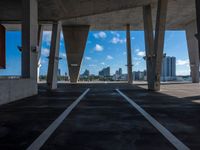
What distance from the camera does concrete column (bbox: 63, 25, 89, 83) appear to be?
131 ft

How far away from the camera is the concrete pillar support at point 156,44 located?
70.4 feet

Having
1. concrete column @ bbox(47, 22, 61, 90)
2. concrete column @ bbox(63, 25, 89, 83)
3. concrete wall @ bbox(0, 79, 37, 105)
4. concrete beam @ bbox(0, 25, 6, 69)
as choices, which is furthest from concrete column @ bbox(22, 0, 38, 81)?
concrete column @ bbox(63, 25, 89, 83)

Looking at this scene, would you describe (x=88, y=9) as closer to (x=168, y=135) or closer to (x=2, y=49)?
(x=2, y=49)

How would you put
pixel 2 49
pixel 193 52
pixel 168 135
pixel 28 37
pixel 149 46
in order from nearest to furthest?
1. pixel 168 135
2. pixel 28 37
3. pixel 149 46
4. pixel 2 49
5. pixel 193 52

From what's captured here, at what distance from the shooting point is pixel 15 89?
577 inches

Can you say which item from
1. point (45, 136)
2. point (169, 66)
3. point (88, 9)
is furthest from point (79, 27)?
point (169, 66)

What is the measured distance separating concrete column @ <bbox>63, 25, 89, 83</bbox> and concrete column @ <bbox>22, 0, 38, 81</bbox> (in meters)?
21.7

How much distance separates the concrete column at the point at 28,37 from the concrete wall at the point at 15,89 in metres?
0.98

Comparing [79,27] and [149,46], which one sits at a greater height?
[79,27]

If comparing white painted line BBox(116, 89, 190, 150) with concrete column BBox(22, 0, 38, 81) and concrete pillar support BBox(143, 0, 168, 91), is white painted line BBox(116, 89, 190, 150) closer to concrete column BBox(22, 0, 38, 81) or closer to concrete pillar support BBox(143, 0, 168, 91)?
concrete column BBox(22, 0, 38, 81)

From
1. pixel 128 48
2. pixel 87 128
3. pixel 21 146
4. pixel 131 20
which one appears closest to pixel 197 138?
pixel 87 128

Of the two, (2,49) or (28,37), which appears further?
(2,49)

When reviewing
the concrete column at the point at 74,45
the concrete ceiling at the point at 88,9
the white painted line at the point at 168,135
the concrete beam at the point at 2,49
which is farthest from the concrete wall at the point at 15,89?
the concrete column at the point at 74,45

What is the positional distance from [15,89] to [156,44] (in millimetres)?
13561
